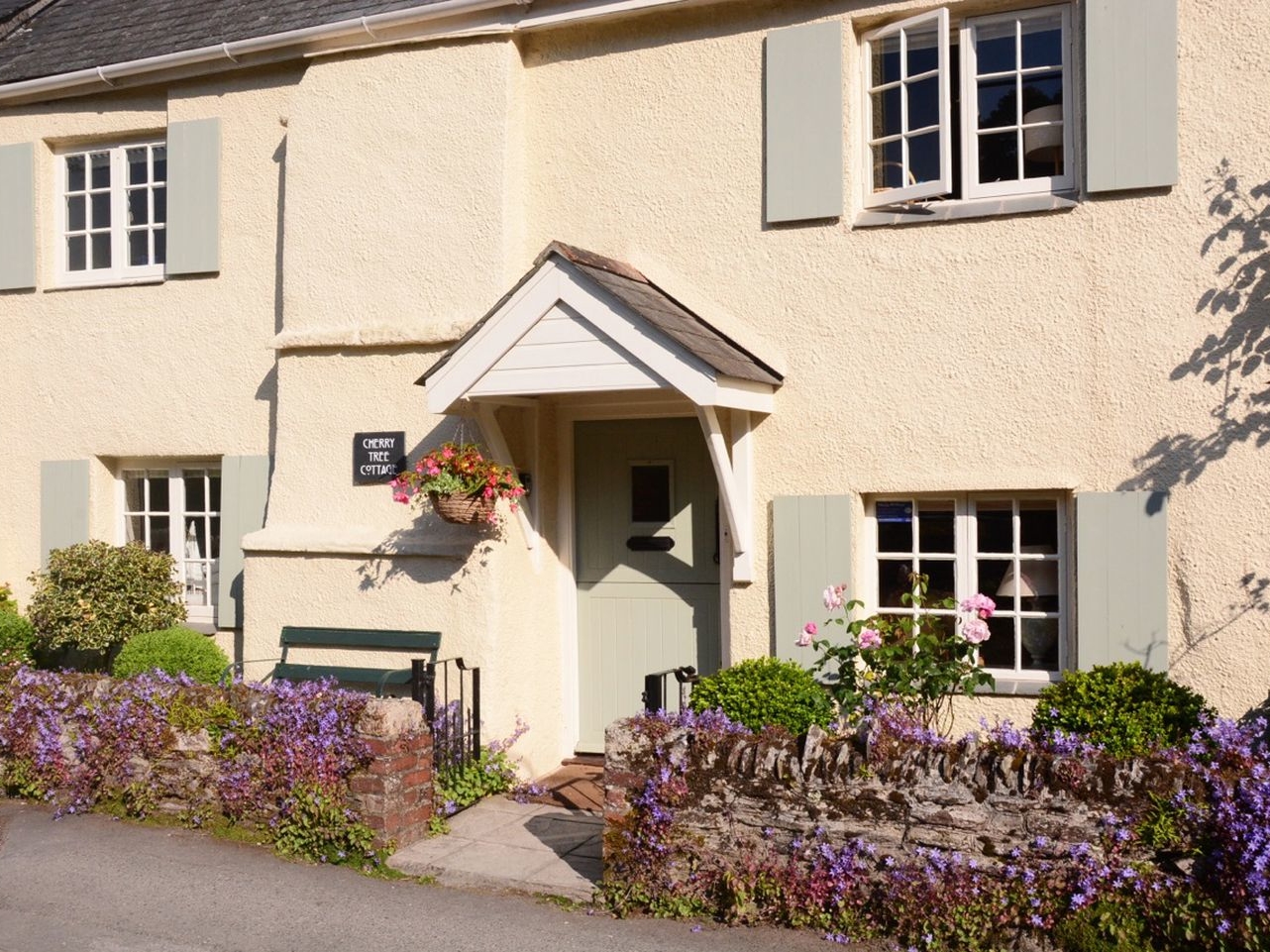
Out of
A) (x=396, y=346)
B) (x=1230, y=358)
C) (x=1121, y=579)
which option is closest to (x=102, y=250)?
(x=396, y=346)

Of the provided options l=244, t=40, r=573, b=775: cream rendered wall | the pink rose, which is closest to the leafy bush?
l=244, t=40, r=573, b=775: cream rendered wall

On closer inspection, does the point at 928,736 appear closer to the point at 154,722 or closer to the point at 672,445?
the point at 672,445

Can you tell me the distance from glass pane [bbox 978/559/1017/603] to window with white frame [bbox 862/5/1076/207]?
220 centimetres

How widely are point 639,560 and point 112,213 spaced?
17.7 ft

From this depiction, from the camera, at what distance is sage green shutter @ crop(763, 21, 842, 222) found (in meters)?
7.98

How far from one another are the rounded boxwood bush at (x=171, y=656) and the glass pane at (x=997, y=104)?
6411mm

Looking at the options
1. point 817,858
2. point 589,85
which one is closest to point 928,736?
point 817,858

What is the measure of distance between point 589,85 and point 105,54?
4282mm

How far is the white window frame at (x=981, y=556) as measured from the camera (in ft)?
24.8

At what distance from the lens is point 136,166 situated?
10742 millimetres

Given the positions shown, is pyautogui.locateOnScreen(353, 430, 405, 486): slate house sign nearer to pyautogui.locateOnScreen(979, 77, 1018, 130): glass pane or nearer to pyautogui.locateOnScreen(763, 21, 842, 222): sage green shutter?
pyautogui.locateOnScreen(763, 21, 842, 222): sage green shutter

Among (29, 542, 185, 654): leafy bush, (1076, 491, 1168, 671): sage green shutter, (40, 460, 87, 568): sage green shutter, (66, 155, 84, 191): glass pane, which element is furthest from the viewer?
(66, 155, 84, 191): glass pane

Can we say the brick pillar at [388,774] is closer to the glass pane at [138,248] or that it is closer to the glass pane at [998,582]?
the glass pane at [998,582]

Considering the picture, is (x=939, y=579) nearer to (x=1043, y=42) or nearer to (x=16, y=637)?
(x=1043, y=42)
